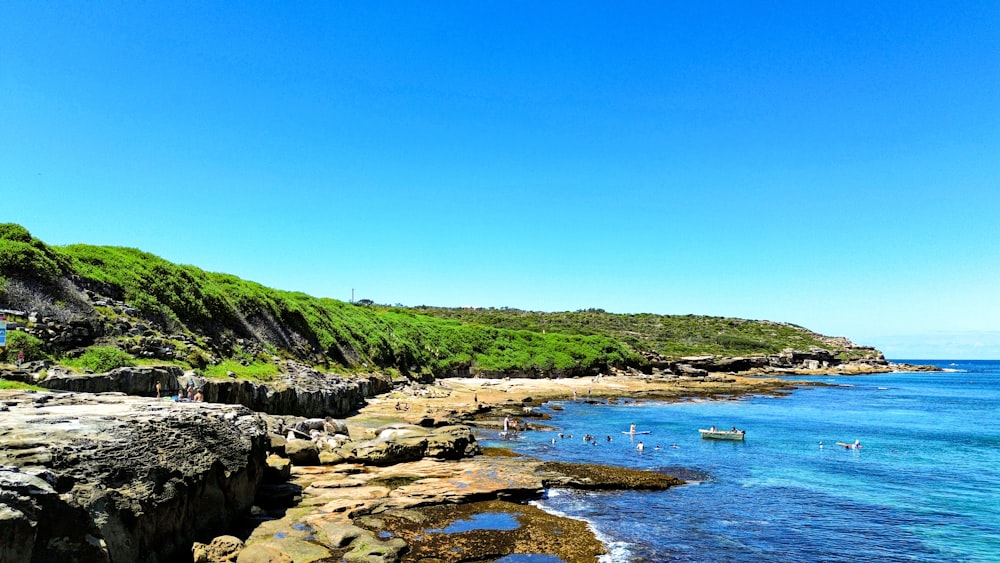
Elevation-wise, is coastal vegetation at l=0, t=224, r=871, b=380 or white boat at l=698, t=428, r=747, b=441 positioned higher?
coastal vegetation at l=0, t=224, r=871, b=380

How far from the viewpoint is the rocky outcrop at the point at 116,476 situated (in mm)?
9516

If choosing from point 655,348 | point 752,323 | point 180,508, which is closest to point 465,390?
point 180,508

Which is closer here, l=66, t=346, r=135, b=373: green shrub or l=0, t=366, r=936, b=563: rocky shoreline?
l=0, t=366, r=936, b=563: rocky shoreline

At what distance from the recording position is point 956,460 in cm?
3459

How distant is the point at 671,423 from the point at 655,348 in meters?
80.2

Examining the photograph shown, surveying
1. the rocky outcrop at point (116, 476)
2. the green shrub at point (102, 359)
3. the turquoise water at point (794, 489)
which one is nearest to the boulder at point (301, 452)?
the rocky outcrop at point (116, 476)

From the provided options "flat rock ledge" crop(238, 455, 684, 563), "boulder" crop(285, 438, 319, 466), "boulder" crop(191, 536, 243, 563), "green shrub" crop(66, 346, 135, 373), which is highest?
"green shrub" crop(66, 346, 135, 373)

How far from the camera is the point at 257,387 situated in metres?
30.2

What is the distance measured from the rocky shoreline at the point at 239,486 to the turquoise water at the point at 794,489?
2568 mm

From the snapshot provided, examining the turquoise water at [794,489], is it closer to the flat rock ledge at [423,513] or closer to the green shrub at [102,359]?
the flat rock ledge at [423,513]

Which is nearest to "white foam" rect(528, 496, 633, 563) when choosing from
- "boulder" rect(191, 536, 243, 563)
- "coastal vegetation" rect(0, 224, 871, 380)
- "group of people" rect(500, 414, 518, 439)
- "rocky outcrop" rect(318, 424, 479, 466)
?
"rocky outcrop" rect(318, 424, 479, 466)

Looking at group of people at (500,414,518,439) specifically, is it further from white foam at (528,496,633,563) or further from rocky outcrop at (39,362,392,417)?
white foam at (528,496,633,563)

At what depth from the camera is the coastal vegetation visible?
1049 inches

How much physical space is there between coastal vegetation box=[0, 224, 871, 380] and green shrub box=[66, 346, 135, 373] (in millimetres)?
48
